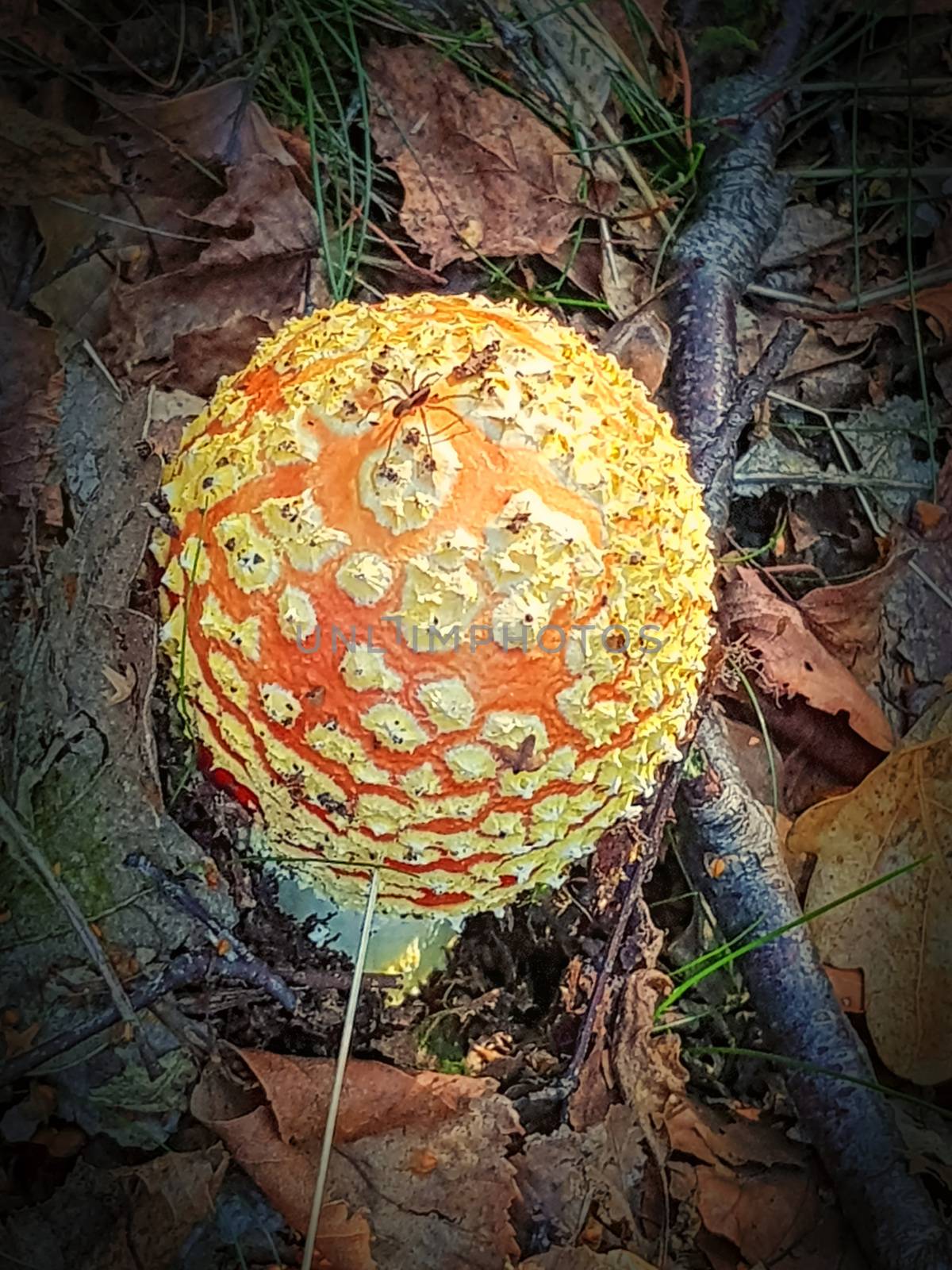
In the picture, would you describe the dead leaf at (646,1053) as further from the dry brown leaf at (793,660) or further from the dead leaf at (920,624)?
the dead leaf at (920,624)

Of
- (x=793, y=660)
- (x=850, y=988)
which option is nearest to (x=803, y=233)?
(x=793, y=660)

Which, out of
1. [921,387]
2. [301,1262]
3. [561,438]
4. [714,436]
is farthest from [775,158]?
[301,1262]

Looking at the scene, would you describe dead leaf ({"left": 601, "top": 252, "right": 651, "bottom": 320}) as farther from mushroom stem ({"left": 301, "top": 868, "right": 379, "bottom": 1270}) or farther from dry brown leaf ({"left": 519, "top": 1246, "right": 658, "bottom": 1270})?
dry brown leaf ({"left": 519, "top": 1246, "right": 658, "bottom": 1270})

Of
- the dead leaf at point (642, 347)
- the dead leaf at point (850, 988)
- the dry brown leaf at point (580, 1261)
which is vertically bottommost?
the dry brown leaf at point (580, 1261)

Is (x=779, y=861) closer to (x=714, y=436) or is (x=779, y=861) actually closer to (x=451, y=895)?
(x=451, y=895)

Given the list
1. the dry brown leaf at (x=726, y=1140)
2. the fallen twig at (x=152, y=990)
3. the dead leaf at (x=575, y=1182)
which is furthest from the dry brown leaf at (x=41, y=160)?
the dry brown leaf at (x=726, y=1140)

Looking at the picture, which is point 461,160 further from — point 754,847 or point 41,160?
point 754,847
